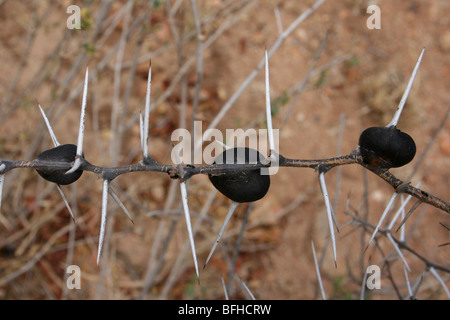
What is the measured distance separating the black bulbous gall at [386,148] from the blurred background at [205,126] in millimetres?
1531

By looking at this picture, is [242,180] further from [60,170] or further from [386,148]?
[60,170]

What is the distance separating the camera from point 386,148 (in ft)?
3.48

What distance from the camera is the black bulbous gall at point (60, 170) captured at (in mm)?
1075

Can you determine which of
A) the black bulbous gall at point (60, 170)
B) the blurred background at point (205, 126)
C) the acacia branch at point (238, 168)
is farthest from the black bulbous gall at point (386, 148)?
the blurred background at point (205, 126)

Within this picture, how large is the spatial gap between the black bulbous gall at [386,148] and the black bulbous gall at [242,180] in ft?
0.97

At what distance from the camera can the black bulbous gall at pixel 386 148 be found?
1.06 metres

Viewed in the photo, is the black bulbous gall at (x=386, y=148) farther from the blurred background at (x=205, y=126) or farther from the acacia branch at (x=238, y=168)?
the blurred background at (x=205, y=126)

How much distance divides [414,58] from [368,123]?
1.21 meters

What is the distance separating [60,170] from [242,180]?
501 millimetres

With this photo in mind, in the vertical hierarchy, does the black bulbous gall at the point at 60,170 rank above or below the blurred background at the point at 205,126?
below

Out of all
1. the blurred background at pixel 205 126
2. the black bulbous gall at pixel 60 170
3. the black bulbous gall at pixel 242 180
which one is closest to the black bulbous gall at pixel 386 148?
the black bulbous gall at pixel 242 180

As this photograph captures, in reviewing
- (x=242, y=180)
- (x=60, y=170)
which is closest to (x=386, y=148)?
(x=242, y=180)

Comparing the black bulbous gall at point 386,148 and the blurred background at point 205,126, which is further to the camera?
the blurred background at point 205,126

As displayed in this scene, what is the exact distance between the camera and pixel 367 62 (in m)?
5.12
